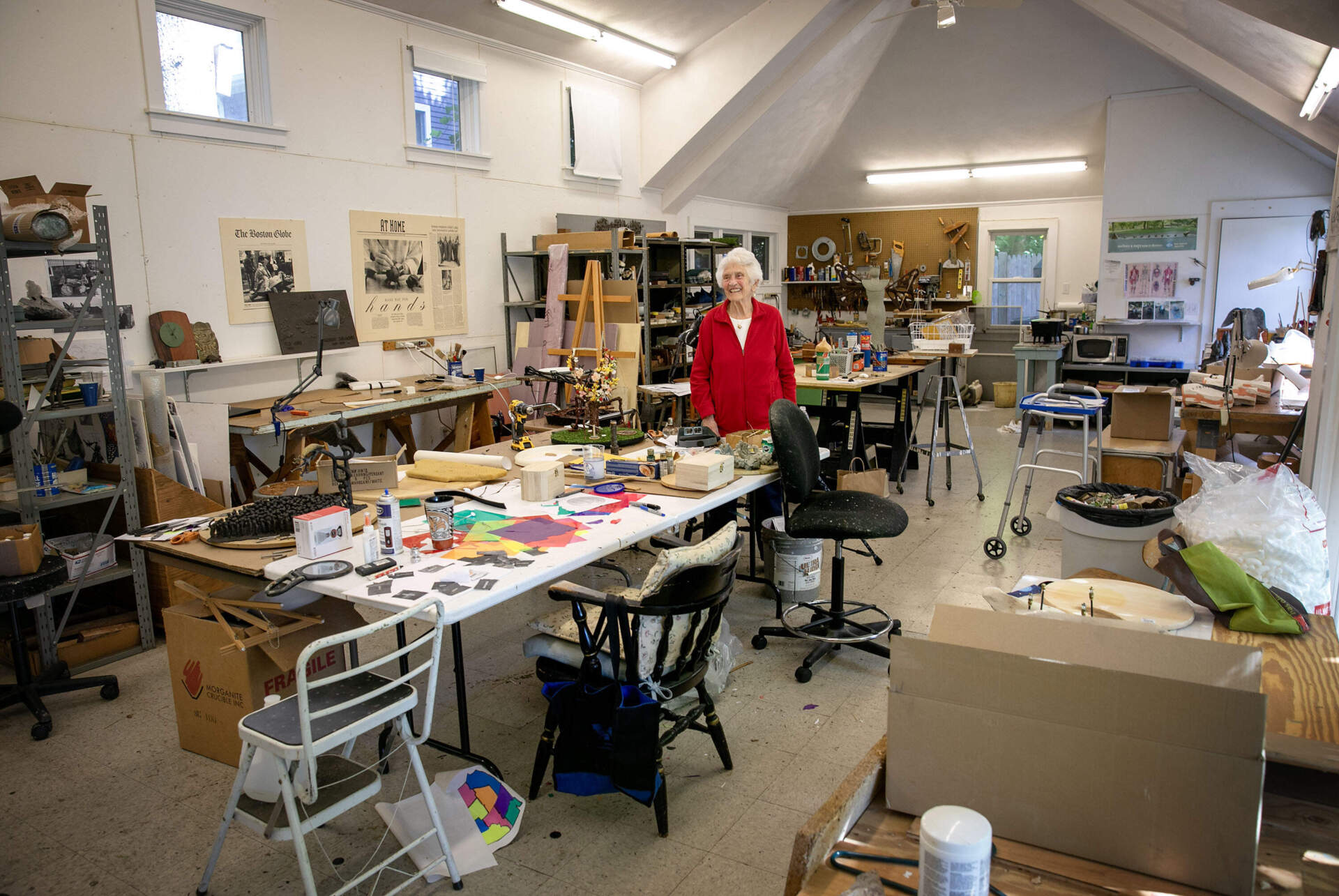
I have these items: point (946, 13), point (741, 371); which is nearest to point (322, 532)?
point (741, 371)

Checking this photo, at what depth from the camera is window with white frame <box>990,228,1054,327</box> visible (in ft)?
36.6

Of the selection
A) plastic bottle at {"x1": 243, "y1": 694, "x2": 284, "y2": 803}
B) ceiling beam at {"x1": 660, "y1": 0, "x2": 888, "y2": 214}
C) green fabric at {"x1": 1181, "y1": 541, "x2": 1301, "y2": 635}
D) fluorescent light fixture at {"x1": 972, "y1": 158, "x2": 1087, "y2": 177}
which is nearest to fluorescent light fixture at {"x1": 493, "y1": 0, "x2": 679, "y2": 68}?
ceiling beam at {"x1": 660, "y1": 0, "x2": 888, "y2": 214}

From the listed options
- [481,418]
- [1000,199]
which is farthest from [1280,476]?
[1000,199]

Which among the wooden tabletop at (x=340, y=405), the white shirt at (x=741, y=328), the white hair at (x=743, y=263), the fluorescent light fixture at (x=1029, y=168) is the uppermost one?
the fluorescent light fixture at (x=1029, y=168)

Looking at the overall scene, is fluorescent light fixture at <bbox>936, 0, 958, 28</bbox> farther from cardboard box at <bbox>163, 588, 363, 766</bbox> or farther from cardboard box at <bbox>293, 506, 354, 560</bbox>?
cardboard box at <bbox>163, 588, 363, 766</bbox>

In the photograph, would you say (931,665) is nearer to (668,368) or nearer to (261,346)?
(261,346)

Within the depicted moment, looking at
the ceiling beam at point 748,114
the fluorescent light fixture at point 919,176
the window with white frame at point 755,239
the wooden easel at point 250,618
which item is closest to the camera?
the wooden easel at point 250,618

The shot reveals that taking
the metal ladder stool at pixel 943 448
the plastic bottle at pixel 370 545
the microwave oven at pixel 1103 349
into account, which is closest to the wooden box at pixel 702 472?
the plastic bottle at pixel 370 545

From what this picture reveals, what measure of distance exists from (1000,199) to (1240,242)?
127 inches

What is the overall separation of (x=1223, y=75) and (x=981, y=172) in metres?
3.46

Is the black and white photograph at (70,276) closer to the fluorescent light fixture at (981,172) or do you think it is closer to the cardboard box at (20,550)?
the cardboard box at (20,550)

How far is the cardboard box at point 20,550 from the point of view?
3201mm

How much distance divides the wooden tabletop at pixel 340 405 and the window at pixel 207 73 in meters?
1.65

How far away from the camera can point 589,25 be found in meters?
6.88
